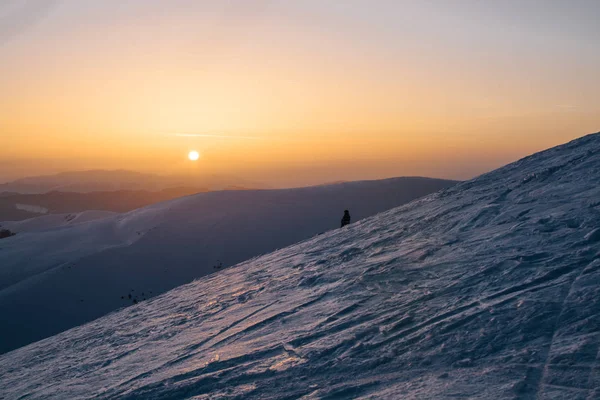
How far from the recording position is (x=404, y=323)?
4.30m

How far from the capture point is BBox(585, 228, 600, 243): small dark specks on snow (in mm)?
4797

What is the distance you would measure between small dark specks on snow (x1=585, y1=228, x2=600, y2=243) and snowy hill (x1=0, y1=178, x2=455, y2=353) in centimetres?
1659

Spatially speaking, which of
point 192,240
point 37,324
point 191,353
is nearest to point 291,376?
point 191,353

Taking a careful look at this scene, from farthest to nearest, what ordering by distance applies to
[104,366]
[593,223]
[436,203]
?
[436,203] < [104,366] < [593,223]

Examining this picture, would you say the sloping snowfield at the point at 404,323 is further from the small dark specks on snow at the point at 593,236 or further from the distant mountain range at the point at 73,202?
the distant mountain range at the point at 73,202

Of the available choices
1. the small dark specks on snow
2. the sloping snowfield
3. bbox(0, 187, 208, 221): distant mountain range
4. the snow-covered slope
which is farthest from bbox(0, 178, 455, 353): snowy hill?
bbox(0, 187, 208, 221): distant mountain range

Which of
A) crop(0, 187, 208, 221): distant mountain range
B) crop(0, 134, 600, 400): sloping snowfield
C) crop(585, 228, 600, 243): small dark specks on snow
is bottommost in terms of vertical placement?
crop(0, 134, 600, 400): sloping snowfield

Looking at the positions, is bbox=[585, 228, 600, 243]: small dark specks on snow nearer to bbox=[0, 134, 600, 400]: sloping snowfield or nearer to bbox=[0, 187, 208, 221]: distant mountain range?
bbox=[0, 134, 600, 400]: sloping snowfield

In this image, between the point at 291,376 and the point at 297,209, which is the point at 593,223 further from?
the point at 297,209

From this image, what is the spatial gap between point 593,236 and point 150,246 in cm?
2109

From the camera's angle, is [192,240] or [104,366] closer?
[104,366]

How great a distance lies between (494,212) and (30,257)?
86.4ft

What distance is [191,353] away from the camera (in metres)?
5.30

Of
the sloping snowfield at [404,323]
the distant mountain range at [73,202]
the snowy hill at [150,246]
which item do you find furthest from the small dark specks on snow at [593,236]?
the distant mountain range at [73,202]
